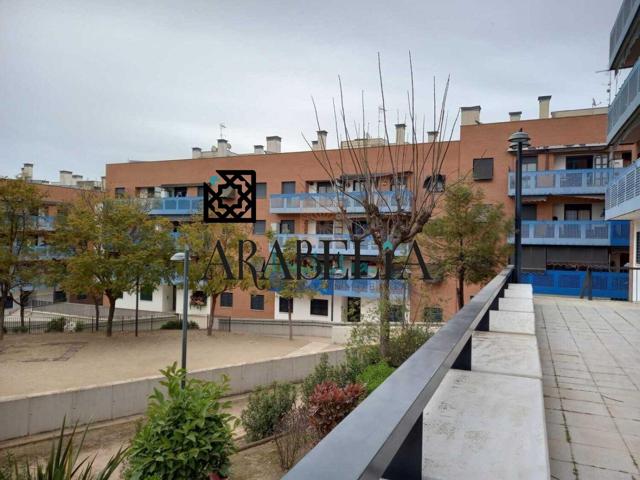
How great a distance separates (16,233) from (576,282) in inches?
1040

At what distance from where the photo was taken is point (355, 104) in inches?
468

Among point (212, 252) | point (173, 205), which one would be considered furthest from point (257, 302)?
point (212, 252)

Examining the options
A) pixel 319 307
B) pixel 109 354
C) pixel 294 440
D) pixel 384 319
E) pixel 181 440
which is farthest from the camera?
pixel 319 307

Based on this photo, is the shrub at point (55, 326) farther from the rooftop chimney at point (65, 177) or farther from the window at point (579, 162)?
the rooftop chimney at point (65, 177)

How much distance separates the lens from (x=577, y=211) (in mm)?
23797

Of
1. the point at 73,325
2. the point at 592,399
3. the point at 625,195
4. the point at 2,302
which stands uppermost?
the point at 625,195

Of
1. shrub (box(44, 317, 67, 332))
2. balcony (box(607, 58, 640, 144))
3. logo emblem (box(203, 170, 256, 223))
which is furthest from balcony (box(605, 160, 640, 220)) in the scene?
shrub (box(44, 317, 67, 332))

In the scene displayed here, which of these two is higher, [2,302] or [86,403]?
[2,302]

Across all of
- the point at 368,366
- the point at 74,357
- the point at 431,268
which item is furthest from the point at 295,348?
the point at 368,366

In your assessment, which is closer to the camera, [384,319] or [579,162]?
[384,319]

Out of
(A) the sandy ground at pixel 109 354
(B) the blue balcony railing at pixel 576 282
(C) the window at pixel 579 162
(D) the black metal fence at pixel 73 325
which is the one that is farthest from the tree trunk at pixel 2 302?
(C) the window at pixel 579 162

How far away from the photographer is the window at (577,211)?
23.6m

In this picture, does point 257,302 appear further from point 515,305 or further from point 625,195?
point 515,305

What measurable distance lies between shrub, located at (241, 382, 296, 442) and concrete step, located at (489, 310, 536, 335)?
4.95 m
